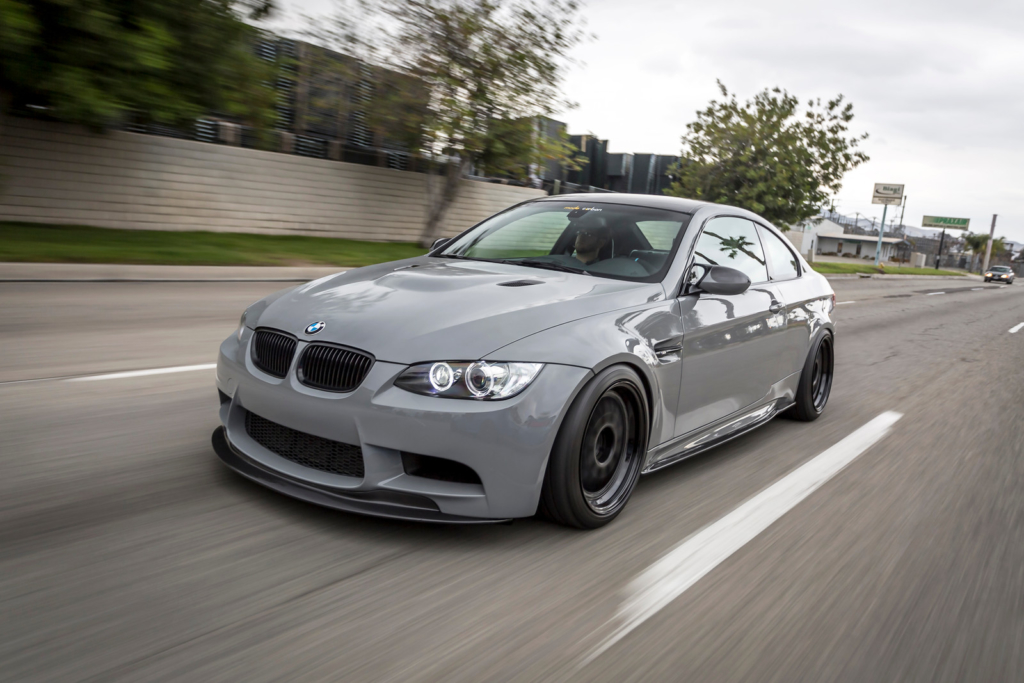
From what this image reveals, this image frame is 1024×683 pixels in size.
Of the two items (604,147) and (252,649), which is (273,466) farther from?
(604,147)

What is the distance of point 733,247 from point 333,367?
2729 mm

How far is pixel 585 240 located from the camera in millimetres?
4699

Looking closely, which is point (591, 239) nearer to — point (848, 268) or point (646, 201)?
point (646, 201)

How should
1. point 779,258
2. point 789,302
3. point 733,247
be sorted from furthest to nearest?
point 779,258 → point 789,302 → point 733,247

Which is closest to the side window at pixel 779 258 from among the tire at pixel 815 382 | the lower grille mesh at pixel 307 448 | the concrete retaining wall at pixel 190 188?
the tire at pixel 815 382

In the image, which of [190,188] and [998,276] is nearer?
[190,188]

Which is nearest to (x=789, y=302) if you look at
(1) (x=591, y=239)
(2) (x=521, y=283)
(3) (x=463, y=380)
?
(1) (x=591, y=239)

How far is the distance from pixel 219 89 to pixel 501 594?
41.7ft

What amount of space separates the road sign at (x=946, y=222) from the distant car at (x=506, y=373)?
393 ft

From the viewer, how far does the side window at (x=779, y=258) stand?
18.2 feet

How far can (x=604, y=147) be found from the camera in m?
36.8

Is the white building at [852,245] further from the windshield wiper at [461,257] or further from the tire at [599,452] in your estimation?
the tire at [599,452]

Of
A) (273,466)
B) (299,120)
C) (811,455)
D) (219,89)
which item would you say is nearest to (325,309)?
(273,466)

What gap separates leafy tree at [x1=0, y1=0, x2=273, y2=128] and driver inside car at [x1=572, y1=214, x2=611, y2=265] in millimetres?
8919
